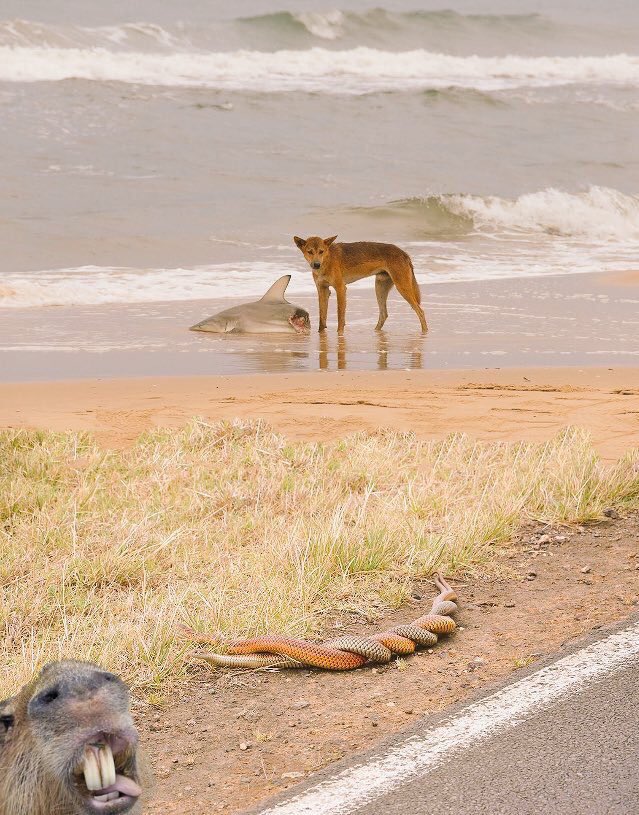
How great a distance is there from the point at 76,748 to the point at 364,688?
235 centimetres

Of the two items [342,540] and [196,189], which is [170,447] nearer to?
[342,540]

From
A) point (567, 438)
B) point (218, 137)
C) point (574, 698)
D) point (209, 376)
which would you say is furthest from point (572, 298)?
point (218, 137)

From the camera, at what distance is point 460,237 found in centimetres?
2339

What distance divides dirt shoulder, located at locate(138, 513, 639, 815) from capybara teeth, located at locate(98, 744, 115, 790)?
1.40 meters

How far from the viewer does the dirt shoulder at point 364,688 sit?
3.74 meters

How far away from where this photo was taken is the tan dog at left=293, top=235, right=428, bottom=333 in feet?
46.0

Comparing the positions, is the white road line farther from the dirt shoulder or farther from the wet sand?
the wet sand

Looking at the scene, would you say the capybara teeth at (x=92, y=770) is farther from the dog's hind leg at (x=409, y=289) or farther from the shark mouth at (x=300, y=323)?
the dog's hind leg at (x=409, y=289)

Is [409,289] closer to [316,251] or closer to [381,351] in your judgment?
[316,251]

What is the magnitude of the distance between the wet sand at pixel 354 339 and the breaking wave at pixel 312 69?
88.5 feet

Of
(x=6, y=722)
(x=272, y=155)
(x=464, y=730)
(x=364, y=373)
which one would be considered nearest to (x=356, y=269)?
(x=364, y=373)

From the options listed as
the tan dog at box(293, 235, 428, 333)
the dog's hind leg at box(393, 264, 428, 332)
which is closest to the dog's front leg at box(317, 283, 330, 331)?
the tan dog at box(293, 235, 428, 333)

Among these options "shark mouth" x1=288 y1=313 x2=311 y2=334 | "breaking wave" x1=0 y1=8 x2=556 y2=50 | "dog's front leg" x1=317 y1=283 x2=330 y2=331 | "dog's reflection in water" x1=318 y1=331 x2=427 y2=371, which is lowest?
"dog's reflection in water" x1=318 y1=331 x2=427 y2=371

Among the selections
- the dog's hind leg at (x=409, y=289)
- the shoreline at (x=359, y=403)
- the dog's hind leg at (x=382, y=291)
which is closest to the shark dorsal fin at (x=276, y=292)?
the dog's hind leg at (x=382, y=291)
